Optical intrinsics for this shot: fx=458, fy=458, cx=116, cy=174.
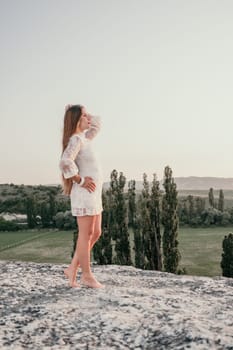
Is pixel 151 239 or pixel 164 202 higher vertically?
pixel 164 202

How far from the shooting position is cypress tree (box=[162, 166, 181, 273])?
2657 centimetres

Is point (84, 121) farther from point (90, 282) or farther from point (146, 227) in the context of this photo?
point (146, 227)

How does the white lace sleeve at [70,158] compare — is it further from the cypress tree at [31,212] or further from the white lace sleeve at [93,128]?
the cypress tree at [31,212]

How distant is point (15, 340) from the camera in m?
5.43

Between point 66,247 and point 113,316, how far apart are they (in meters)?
44.1

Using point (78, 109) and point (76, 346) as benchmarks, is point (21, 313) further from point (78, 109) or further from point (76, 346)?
point (78, 109)

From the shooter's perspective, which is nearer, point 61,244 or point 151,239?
point 151,239

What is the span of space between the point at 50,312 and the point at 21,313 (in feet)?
1.50

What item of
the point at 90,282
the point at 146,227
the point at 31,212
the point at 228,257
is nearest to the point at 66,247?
the point at 31,212

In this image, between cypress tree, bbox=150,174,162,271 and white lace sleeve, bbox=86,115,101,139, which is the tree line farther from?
white lace sleeve, bbox=86,115,101,139

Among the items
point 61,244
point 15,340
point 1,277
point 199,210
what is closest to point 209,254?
point 61,244

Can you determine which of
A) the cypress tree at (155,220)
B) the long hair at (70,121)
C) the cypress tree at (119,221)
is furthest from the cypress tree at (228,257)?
the long hair at (70,121)

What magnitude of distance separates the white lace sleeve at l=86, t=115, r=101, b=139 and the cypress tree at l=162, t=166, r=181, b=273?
65.6 feet

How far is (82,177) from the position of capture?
280 inches
